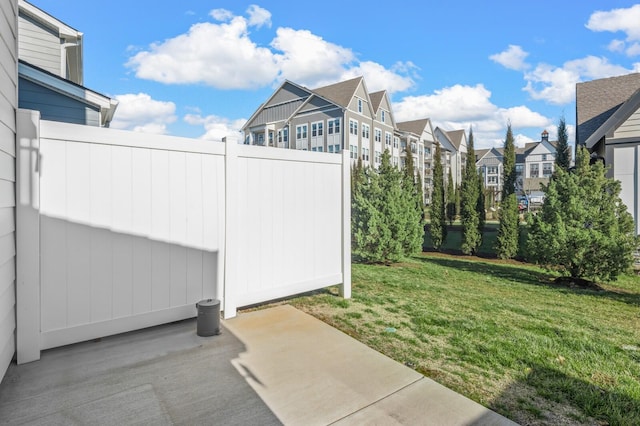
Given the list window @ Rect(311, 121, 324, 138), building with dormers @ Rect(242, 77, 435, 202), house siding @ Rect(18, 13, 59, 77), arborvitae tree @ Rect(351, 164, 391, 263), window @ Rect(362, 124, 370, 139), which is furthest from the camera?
window @ Rect(362, 124, 370, 139)

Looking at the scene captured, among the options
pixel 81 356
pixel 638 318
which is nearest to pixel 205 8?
pixel 81 356

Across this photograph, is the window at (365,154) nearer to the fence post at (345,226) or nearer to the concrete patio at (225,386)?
the fence post at (345,226)

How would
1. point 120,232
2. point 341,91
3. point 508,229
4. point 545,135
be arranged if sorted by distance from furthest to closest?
point 545,135 < point 341,91 < point 508,229 < point 120,232

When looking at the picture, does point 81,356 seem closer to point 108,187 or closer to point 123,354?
point 123,354

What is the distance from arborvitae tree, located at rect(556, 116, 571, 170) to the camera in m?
14.3

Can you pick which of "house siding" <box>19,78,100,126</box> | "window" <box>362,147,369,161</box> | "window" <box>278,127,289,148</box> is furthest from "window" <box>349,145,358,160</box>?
"house siding" <box>19,78,100,126</box>

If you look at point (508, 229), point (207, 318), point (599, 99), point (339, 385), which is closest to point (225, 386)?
point (339, 385)

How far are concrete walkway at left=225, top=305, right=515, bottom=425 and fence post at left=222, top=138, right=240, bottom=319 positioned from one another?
0.57 metres

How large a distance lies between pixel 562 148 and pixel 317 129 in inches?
770

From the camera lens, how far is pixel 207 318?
370cm

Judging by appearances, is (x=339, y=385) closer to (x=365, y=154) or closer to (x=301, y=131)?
(x=365, y=154)

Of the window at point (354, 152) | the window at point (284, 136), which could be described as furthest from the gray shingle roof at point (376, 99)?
the window at point (284, 136)

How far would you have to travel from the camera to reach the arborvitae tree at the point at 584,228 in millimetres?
7145

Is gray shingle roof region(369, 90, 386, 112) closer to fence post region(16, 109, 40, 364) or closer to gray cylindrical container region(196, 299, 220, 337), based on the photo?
gray cylindrical container region(196, 299, 220, 337)
